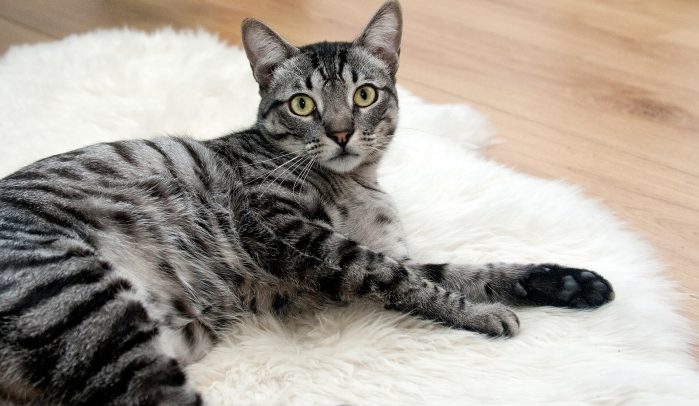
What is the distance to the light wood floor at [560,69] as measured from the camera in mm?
2244

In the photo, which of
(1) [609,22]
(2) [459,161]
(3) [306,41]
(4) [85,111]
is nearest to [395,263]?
(2) [459,161]

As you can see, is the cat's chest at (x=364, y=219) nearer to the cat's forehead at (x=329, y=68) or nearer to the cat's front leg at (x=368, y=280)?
the cat's front leg at (x=368, y=280)

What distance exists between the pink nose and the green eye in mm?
104

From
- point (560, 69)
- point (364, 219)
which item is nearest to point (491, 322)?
point (364, 219)

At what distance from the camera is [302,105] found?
170 centimetres

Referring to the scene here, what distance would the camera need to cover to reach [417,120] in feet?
8.20

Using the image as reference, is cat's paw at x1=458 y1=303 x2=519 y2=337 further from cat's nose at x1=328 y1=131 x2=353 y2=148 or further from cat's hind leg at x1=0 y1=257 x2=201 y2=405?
cat's hind leg at x1=0 y1=257 x2=201 y2=405

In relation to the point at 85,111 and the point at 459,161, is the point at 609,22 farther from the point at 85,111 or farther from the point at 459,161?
the point at 85,111

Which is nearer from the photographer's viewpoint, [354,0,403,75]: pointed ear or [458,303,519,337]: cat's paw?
[458,303,519,337]: cat's paw

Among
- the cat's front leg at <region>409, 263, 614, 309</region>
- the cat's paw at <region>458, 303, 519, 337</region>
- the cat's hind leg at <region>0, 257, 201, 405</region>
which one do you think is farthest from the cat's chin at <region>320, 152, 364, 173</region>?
the cat's hind leg at <region>0, 257, 201, 405</region>

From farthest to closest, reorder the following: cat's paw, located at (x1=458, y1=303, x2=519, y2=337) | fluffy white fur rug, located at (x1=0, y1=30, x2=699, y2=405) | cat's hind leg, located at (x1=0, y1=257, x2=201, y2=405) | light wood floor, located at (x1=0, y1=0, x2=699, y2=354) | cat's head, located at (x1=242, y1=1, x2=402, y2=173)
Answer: light wood floor, located at (x1=0, y1=0, x2=699, y2=354)
cat's head, located at (x1=242, y1=1, x2=402, y2=173)
cat's paw, located at (x1=458, y1=303, x2=519, y2=337)
fluffy white fur rug, located at (x1=0, y1=30, x2=699, y2=405)
cat's hind leg, located at (x1=0, y1=257, x2=201, y2=405)

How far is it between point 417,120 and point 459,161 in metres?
0.33

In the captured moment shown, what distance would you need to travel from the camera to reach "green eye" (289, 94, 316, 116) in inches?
66.3

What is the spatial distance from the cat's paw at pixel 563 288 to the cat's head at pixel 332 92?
0.50 meters
